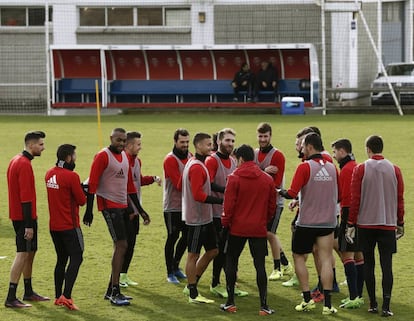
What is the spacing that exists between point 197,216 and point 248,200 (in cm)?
89

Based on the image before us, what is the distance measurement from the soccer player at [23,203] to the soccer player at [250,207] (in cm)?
195

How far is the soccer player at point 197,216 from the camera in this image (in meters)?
11.3

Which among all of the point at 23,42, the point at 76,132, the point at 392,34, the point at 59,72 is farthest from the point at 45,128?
the point at 392,34

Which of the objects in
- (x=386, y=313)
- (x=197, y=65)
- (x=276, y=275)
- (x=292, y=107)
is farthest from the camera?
(x=197, y=65)

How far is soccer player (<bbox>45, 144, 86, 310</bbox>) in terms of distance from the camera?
434 inches

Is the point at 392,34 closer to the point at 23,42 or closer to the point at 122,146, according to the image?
the point at 23,42

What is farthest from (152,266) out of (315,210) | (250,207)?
(315,210)

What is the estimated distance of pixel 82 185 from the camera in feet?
37.6

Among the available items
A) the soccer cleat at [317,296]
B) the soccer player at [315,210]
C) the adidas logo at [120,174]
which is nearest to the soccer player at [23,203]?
the adidas logo at [120,174]

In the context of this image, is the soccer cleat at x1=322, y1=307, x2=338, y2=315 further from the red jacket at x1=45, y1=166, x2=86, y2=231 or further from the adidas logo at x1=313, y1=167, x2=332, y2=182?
the red jacket at x1=45, y1=166, x2=86, y2=231

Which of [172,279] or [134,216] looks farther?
[172,279]

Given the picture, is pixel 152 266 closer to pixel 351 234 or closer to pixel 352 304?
pixel 352 304

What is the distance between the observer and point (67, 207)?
36.3 ft

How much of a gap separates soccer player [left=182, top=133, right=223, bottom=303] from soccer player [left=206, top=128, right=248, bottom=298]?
205 mm
